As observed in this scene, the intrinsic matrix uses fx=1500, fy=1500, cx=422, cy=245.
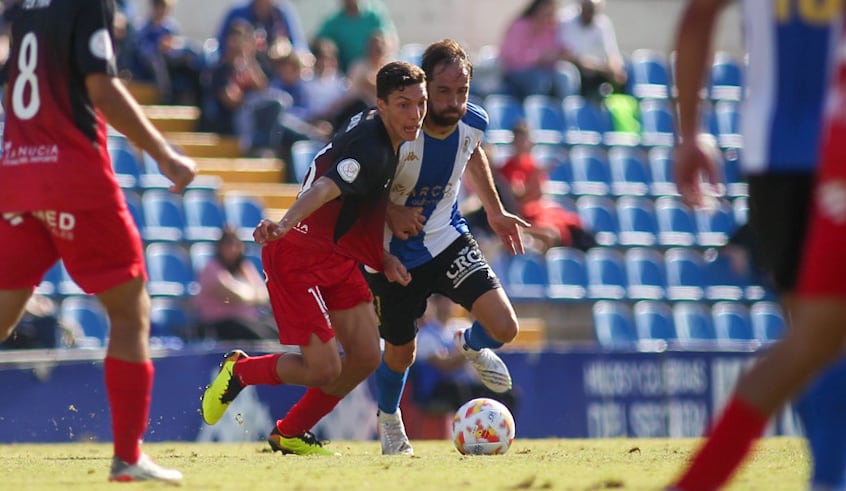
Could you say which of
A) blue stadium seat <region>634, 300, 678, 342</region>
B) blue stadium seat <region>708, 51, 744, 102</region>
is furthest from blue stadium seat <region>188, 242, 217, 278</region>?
blue stadium seat <region>708, 51, 744, 102</region>

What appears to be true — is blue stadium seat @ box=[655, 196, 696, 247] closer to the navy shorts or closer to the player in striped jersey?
the player in striped jersey

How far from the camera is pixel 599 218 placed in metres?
18.3

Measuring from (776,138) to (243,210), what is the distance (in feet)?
37.2

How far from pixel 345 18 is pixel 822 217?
1488cm

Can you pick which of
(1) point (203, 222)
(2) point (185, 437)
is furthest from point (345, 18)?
(2) point (185, 437)

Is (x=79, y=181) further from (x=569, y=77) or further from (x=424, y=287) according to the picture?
(x=569, y=77)

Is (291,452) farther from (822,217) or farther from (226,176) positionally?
(226,176)

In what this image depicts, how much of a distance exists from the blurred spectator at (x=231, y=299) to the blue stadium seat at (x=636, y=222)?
5.64 meters

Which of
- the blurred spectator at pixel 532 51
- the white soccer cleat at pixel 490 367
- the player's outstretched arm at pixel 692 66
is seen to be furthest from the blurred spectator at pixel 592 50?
the player's outstretched arm at pixel 692 66

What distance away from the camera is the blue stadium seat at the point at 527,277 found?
16625mm

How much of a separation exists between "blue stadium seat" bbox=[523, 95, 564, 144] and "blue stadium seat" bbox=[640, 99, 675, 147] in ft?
4.33

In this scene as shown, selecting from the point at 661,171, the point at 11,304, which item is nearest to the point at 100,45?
the point at 11,304

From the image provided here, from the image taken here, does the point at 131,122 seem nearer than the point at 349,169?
Yes

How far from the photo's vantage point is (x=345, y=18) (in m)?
18.8
